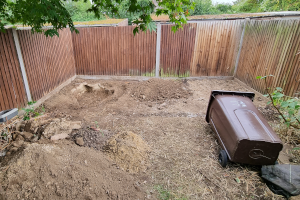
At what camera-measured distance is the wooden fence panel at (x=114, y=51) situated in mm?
7891

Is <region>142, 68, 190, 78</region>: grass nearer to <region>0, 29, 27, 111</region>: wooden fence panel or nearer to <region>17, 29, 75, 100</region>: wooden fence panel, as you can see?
<region>17, 29, 75, 100</region>: wooden fence panel

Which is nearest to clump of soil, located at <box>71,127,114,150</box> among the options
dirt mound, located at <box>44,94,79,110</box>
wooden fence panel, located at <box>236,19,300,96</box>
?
dirt mound, located at <box>44,94,79,110</box>

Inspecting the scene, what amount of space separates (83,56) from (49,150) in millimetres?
6305

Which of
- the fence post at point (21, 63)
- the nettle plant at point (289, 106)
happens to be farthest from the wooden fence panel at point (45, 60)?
the nettle plant at point (289, 106)

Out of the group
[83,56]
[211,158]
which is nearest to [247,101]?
[211,158]

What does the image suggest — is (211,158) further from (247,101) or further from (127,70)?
(127,70)

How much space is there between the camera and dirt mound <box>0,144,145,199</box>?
2.34 meters

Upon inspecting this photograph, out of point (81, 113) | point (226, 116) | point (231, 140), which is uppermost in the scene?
point (226, 116)

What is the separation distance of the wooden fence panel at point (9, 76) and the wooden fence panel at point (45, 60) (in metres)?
0.34

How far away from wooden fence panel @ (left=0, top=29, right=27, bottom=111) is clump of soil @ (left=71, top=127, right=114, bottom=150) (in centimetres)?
237

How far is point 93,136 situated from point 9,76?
3.04m

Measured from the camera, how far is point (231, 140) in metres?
3.00

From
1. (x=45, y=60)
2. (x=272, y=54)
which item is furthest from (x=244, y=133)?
(x=45, y=60)

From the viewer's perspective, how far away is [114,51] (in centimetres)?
817
